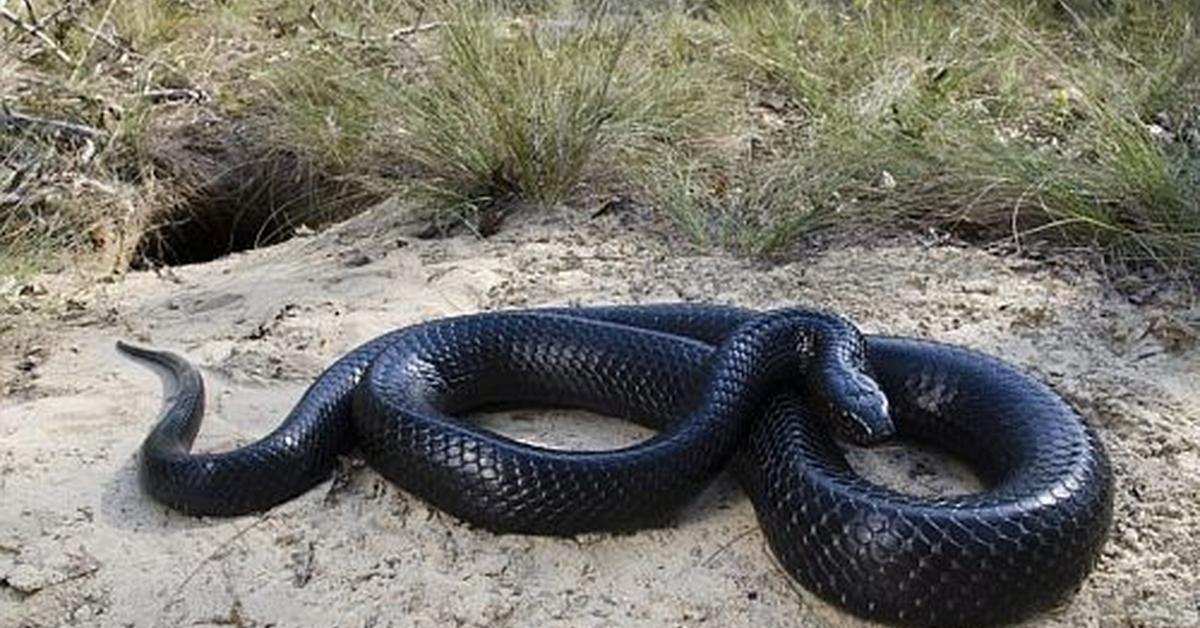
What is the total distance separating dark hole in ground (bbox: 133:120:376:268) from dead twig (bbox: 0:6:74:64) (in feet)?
2.10

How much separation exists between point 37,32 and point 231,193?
1129 mm

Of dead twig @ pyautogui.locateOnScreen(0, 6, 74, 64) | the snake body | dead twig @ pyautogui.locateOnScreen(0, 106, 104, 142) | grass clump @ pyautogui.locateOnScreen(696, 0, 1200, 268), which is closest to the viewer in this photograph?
the snake body

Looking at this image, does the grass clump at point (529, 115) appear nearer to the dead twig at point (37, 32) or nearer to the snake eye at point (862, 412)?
the dead twig at point (37, 32)

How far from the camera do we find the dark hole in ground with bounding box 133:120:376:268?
221 inches

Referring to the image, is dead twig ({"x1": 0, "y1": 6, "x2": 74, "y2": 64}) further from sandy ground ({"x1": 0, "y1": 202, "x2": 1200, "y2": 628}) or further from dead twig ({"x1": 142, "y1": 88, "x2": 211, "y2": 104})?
sandy ground ({"x1": 0, "y1": 202, "x2": 1200, "y2": 628})

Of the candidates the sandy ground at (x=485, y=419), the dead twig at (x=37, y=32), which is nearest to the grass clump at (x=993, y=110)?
the sandy ground at (x=485, y=419)

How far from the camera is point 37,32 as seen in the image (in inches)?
230

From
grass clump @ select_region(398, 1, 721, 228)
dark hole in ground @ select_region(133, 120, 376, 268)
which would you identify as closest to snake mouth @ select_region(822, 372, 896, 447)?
grass clump @ select_region(398, 1, 721, 228)

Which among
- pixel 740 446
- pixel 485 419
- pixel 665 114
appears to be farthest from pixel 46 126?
pixel 740 446

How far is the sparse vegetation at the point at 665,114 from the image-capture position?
4.47m

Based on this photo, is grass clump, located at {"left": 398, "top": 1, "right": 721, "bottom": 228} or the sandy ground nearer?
the sandy ground

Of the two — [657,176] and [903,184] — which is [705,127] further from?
[903,184]

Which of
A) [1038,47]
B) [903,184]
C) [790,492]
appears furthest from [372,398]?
[1038,47]

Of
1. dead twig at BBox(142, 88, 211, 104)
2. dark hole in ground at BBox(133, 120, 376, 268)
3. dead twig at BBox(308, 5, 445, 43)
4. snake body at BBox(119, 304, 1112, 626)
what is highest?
dead twig at BBox(308, 5, 445, 43)
